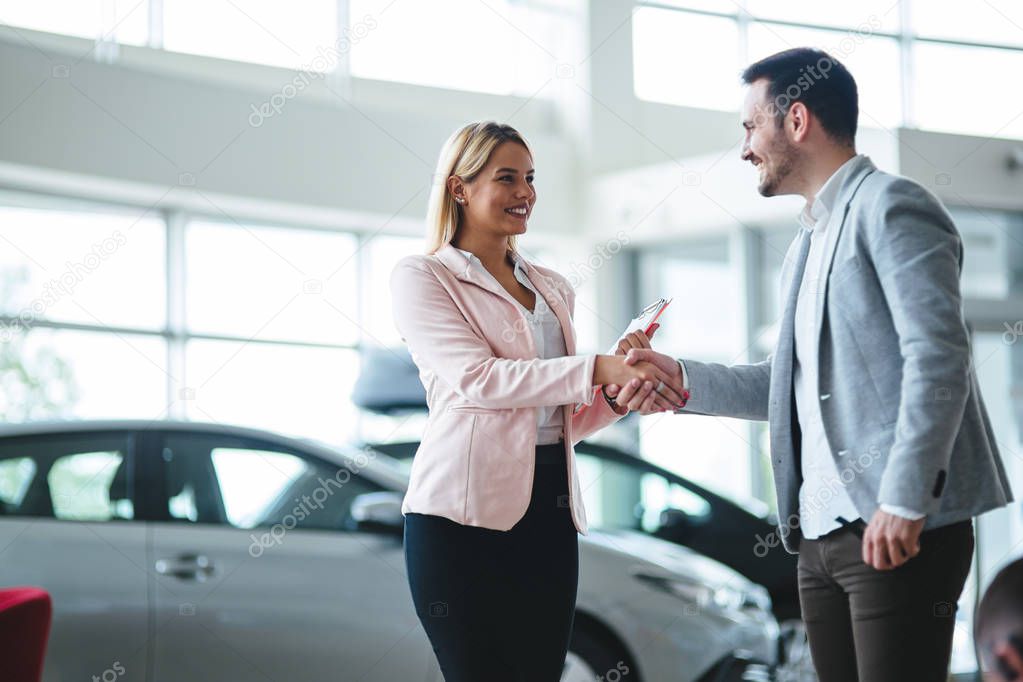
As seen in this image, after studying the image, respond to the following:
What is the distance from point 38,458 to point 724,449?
604 cm

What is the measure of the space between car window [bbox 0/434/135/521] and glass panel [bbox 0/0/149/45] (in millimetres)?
4271

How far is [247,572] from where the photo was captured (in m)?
3.54

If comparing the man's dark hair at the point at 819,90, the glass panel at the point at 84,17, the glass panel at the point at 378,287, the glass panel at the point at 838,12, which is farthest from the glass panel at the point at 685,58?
the man's dark hair at the point at 819,90

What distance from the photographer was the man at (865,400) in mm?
1820

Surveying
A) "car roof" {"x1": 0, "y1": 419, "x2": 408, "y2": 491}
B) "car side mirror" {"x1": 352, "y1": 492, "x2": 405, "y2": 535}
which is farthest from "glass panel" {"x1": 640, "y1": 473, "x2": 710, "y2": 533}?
"car side mirror" {"x1": 352, "y1": 492, "x2": 405, "y2": 535}

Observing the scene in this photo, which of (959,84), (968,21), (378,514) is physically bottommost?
(378,514)

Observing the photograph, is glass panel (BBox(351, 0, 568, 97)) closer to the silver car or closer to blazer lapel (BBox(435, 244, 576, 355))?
the silver car

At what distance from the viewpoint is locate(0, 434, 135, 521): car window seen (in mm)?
3555

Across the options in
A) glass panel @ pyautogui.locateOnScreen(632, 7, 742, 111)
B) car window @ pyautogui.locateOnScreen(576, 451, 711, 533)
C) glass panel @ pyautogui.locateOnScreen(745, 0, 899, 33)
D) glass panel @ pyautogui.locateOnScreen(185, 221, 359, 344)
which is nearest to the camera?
car window @ pyautogui.locateOnScreen(576, 451, 711, 533)

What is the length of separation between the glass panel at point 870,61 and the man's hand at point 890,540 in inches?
286

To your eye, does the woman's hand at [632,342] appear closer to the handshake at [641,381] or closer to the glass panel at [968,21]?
the handshake at [641,381]

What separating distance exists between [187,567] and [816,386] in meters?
2.17

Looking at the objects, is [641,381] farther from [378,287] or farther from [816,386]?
[378,287]

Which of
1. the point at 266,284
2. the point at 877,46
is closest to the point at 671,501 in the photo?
the point at 266,284
